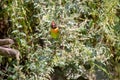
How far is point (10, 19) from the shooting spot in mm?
1557

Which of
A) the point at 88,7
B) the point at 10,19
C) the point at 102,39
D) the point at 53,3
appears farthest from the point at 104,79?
the point at 10,19

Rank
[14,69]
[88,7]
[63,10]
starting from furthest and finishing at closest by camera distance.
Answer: [88,7]
[63,10]
[14,69]

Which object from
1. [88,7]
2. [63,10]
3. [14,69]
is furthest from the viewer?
[88,7]

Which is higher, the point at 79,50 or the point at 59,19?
the point at 59,19

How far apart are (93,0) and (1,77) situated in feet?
2.25

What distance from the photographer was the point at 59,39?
154 cm

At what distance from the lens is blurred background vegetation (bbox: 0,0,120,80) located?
1.52m

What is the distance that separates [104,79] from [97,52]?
0.25 m

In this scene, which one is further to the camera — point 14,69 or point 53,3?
point 53,3

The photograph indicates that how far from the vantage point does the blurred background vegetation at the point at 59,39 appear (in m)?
1.52

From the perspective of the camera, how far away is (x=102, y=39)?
68.1 inches

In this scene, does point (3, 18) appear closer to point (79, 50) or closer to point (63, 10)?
point (63, 10)

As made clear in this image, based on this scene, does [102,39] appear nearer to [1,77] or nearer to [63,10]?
[63,10]

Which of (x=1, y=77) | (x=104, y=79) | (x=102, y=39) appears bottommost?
(x=104, y=79)
